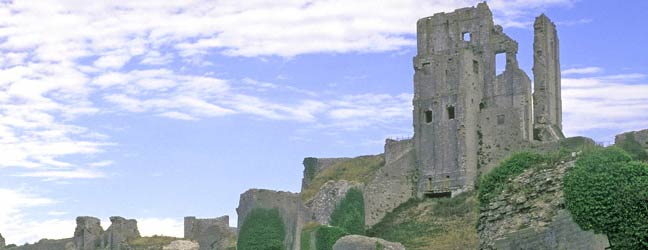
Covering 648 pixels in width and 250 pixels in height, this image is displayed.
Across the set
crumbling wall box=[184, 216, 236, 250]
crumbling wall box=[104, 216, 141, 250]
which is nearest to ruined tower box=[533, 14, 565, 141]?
crumbling wall box=[184, 216, 236, 250]

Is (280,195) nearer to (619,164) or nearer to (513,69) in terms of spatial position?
(513,69)

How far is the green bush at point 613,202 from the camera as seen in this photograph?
Answer: 16984 mm

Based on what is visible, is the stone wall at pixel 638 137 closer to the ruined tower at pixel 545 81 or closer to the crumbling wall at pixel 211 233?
the ruined tower at pixel 545 81

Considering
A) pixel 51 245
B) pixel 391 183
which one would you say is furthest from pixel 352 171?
pixel 51 245

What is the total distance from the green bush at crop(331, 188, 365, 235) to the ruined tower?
11096 mm

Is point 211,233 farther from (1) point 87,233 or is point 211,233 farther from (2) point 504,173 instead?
(2) point 504,173

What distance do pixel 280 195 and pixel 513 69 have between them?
1727 centimetres

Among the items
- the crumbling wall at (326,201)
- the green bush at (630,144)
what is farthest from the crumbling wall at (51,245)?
the green bush at (630,144)

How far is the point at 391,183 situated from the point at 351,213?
19.2ft

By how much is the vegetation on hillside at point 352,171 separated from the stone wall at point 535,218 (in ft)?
99.8

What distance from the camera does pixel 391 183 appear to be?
49.5 m

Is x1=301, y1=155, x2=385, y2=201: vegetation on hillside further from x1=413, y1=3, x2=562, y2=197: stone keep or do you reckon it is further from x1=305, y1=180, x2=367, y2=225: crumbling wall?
x1=305, y1=180, x2=367, y2=225: crumbling wall

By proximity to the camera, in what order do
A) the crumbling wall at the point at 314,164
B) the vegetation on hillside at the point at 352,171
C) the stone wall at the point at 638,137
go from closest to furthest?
1. the stone wall at the point at 638,137
2. the vegetation on hillside at the point at 352,171
3. the crumbling wall at the point at 314,164

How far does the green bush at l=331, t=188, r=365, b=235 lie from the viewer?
4318 centimetres
